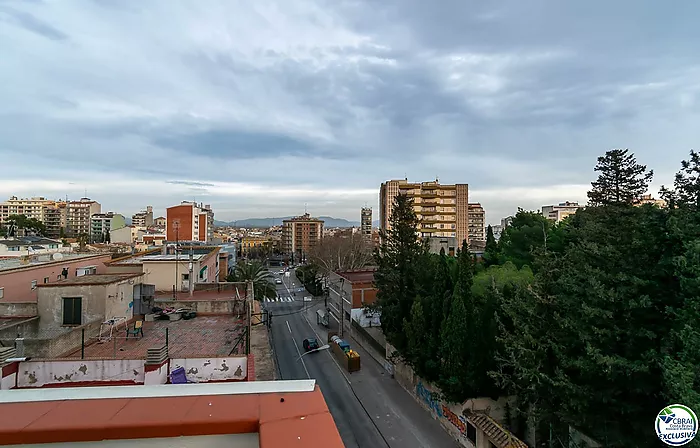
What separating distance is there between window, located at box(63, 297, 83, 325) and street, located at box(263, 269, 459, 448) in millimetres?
10170

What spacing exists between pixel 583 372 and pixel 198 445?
9.48 metres

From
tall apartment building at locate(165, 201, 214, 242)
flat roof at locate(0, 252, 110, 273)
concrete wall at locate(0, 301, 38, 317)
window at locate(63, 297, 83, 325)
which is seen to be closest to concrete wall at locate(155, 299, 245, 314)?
window at locate(63, 297, 83, 325)

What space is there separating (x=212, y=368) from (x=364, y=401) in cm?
1234

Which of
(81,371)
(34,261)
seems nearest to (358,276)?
(34,261)

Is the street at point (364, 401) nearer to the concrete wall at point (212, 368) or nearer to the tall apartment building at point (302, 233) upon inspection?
the concrete wall at point (212, 368)

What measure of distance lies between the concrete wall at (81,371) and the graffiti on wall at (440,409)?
11291 mm

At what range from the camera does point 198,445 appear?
2994 millimetres

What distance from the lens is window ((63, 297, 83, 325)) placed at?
473 inches

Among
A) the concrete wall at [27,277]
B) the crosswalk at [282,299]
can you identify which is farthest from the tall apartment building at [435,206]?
the concrete wall at [27,277]

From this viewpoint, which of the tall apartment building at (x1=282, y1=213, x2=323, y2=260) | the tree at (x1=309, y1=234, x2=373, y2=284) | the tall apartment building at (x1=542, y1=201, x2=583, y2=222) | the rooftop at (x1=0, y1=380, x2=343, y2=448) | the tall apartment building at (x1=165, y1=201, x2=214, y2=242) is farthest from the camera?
the tall apartment building at (x1=282, y1=213, x2=323, y2=260)

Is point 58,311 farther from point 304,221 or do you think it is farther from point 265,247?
point 265,247

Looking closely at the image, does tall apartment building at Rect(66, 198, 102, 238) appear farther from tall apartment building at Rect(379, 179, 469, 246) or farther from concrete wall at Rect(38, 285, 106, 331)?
concrete wall at Rect(38, 285, 106, 331)

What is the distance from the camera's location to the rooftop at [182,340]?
1020 centimetres

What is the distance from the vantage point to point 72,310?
39.7 ft
